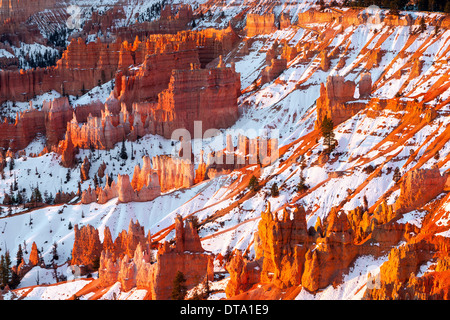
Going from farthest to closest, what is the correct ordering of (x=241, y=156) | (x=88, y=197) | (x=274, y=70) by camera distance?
(x=274, y=70) → (x=241, y=156) → (x=88, y=197)

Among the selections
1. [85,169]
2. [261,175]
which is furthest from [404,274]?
[85,169]

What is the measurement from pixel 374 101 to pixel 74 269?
1206 inches

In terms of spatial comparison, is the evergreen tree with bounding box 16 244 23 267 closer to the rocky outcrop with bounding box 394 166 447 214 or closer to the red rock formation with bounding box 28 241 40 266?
the red rock formation with bounding box 28 241 40 266

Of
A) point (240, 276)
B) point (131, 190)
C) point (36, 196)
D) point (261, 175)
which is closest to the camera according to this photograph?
point (240, 276)

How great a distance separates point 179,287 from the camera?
191 feet

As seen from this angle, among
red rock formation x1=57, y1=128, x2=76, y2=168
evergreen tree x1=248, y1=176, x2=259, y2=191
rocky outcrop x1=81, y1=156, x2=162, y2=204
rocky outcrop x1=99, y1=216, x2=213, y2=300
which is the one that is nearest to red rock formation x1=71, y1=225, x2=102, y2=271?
rocky outcrop x1=99, y1=216, x2=213, y2=300

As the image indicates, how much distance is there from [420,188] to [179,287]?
56.0 ft

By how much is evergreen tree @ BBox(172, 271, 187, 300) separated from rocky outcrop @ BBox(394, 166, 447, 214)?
14472 millimetres

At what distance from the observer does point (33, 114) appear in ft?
399

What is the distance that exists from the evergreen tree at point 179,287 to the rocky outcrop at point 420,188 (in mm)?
14472

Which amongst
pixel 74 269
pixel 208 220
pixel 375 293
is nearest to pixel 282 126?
pixel 208 220

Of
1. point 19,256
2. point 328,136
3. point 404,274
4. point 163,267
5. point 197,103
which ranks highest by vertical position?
point 404,274

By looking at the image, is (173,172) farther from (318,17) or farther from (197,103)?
(318,17)

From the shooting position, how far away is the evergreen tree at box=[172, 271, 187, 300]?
57.7 metres
